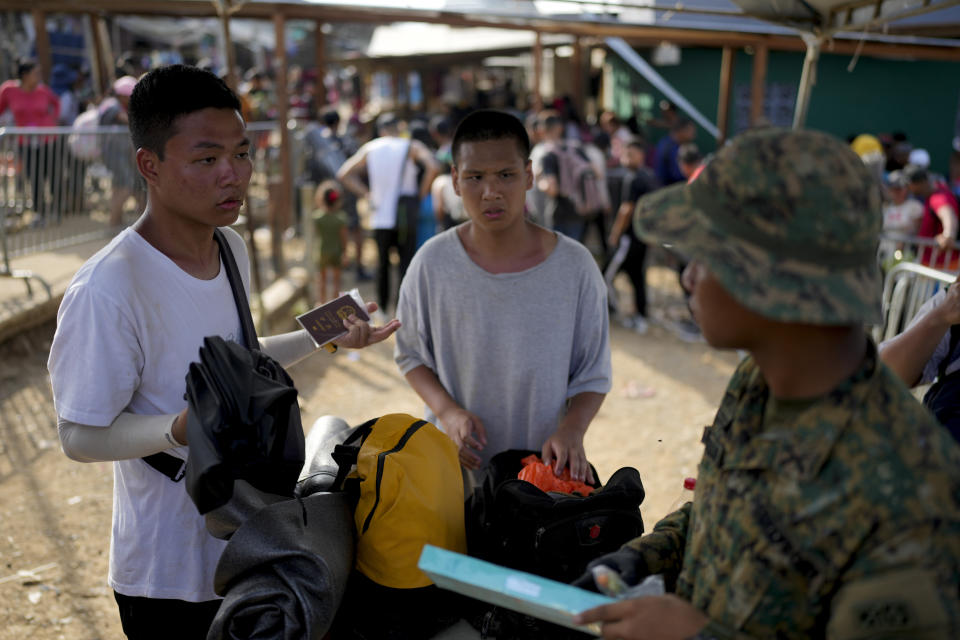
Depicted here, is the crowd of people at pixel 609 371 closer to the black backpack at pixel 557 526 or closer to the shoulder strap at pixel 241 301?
the shoulder strap at pixel 241 301

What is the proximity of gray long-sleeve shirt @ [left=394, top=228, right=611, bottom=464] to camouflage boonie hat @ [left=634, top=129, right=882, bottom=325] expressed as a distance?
57.3 inches

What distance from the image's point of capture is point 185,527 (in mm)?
2041

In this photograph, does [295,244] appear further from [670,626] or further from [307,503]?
[670,626]

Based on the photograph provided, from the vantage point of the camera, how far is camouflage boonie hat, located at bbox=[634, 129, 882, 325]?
119cm

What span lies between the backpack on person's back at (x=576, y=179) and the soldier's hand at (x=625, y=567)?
25.5 ft

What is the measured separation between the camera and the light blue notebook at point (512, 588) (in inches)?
54.8

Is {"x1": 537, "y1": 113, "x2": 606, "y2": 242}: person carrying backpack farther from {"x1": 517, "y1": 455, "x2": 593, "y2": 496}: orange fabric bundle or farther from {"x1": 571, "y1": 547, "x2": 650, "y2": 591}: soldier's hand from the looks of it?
{"x1": 571, "y1": 547, "x2": 650, "y2": 591}: soldier's hand

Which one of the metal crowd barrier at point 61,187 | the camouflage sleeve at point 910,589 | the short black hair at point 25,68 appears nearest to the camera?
the camouflage sleeve at point 910,589

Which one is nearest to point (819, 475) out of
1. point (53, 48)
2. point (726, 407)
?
point (726, 407)

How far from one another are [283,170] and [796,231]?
1031cm

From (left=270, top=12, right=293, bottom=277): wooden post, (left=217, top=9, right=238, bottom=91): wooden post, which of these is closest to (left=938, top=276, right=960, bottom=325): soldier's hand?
(left=217, top=9, right=238, bottom=91): wooden post

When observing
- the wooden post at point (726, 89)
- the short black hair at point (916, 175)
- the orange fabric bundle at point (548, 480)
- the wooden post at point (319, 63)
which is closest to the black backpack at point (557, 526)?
the orange fabric bundle at point (548, 480)

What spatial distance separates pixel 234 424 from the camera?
173 centimetres

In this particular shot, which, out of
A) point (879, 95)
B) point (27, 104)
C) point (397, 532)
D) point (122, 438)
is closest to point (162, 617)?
point (122, 438)
